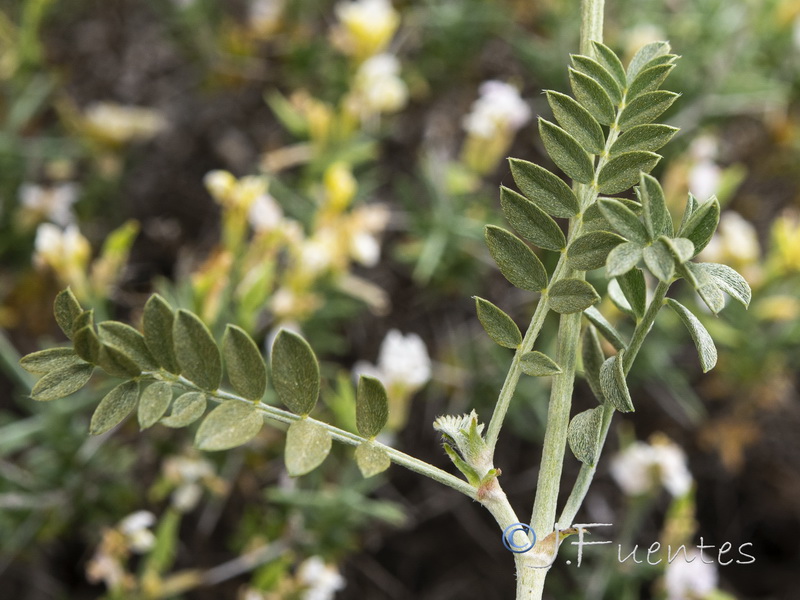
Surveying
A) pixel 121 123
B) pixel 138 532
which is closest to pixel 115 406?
pixel 138 532

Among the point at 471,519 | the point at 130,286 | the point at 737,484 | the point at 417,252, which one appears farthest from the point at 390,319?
the point at 737,484

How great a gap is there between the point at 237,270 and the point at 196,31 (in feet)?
2.00

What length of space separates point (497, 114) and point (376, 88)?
182mm

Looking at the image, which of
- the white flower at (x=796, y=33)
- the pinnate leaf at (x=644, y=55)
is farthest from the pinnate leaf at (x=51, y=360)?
the white flower at (x=796, y=33)

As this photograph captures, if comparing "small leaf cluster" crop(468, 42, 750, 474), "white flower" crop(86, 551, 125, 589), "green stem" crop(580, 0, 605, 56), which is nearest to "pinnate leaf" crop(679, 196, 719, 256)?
"small leaf cluster" crop(468, 42, 750, 474)

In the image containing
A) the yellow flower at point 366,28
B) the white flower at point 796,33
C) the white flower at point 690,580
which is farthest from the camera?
the white flower at point 796,33

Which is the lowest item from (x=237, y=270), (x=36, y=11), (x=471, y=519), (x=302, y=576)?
(x=471, y=519)

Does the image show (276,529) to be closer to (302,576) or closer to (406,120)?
(302,576)

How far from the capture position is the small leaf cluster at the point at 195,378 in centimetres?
39

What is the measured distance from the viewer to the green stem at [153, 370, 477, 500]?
0.37 metres

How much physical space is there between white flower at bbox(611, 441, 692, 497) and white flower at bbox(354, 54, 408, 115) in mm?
605

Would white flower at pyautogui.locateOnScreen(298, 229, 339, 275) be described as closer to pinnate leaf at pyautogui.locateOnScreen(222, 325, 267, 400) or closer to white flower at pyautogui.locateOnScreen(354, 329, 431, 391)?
white flower at pyautogui.locateOnScreen(354, 329, 431, 391)

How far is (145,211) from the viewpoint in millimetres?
1449

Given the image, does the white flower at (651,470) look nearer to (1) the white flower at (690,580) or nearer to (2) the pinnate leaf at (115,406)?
(1) the white flower at (690,580)
